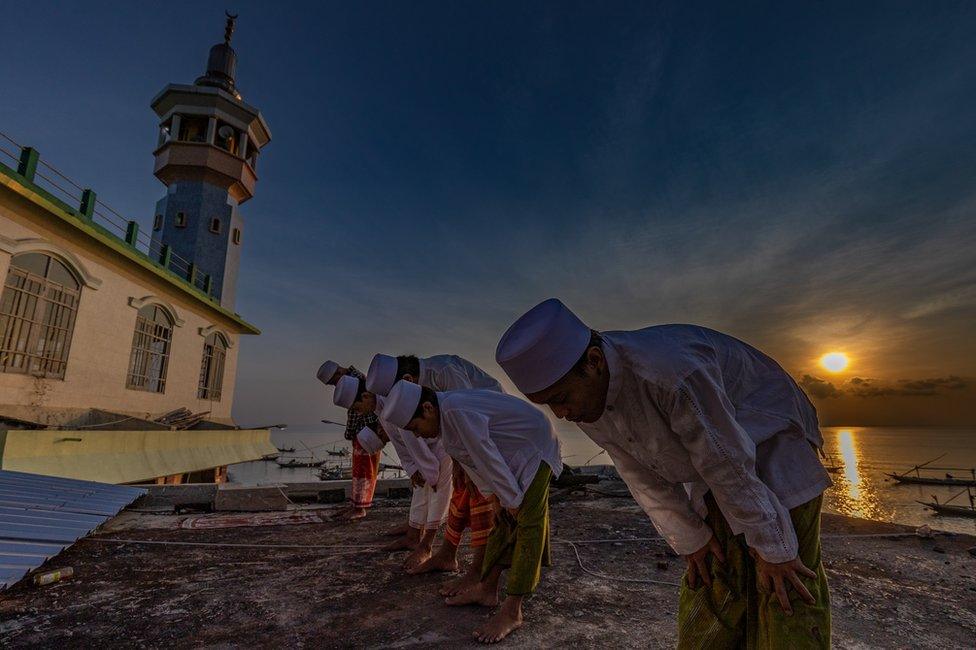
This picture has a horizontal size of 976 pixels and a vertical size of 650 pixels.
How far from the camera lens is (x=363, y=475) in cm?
641

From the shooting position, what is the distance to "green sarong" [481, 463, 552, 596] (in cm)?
289

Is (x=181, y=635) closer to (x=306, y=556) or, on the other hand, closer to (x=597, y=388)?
(x=306, y=556)

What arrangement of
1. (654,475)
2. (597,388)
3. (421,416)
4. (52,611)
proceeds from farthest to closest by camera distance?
1. (421,416)
2. (52,611)
3. (654,475)
4. (597,388)

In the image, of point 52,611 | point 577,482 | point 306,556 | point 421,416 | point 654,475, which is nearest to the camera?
point 654,475

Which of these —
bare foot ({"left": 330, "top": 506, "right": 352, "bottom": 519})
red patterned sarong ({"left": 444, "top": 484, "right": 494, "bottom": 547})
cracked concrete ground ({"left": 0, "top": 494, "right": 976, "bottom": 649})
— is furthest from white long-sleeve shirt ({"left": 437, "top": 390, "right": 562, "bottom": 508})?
bare foot ({"left": 330, "top": 506, "right": 352, "bottom": 519})

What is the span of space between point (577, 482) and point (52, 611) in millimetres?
8767

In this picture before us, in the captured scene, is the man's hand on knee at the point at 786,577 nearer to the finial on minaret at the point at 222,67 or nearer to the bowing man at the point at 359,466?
the bowing man at the point at 359,466

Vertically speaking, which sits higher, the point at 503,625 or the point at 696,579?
the point at 696,579

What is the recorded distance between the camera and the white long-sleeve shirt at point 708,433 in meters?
1.44

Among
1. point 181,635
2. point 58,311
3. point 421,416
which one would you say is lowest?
point 181,635

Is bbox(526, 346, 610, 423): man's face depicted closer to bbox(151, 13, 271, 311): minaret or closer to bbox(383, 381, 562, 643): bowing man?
bbox(383, 381, 562, 643): bowing man

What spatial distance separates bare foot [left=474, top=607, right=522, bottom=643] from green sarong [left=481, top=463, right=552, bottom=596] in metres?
0.12

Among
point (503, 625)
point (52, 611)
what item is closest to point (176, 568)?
point (52, 611)

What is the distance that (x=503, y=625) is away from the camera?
2.68m
